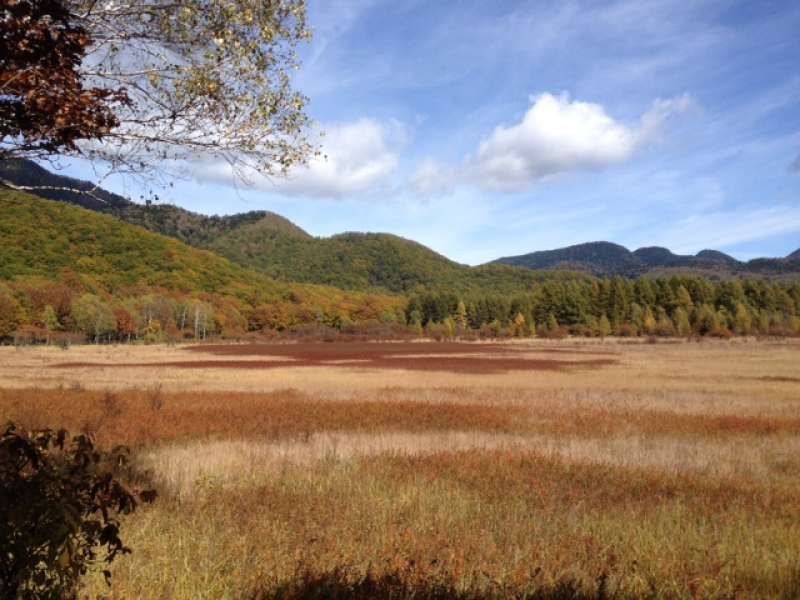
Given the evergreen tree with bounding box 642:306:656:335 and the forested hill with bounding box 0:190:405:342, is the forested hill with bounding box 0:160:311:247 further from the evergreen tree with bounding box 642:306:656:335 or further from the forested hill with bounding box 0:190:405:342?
the evergreen tree with bounding box 642:306:656:335

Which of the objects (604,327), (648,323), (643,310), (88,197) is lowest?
(604,327)

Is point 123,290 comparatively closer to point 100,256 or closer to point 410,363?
point 100,256

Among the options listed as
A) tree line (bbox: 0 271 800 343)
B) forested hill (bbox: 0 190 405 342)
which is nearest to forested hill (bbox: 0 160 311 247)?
forested hill (bbox: 0 190 405 342)

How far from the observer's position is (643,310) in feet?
476

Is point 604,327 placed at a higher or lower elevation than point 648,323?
lower

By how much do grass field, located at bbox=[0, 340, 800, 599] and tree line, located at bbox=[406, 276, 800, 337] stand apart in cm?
12391

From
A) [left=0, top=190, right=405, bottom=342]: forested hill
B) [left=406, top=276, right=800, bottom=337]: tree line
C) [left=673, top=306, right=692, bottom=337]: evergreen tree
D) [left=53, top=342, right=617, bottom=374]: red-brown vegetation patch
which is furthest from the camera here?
[left=406, top=276, right=800, bottom=337]: tree line

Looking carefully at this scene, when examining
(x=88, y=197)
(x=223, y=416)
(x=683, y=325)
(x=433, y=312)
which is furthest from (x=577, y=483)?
(x=433, y=312)

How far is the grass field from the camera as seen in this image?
507 cm

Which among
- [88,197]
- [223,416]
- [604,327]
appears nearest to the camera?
[88,197]

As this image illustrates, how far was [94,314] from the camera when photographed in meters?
107

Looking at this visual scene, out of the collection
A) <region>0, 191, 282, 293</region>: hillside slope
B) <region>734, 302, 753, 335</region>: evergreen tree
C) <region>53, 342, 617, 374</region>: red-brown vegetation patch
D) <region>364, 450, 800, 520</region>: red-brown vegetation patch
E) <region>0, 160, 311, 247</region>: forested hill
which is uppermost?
<region>0, 191, 282, 293</region>: hillside slope

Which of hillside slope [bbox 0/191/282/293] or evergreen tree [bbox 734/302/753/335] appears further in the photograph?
hillside slope [bbox 0/191/282/293]

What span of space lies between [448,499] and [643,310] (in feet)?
498
